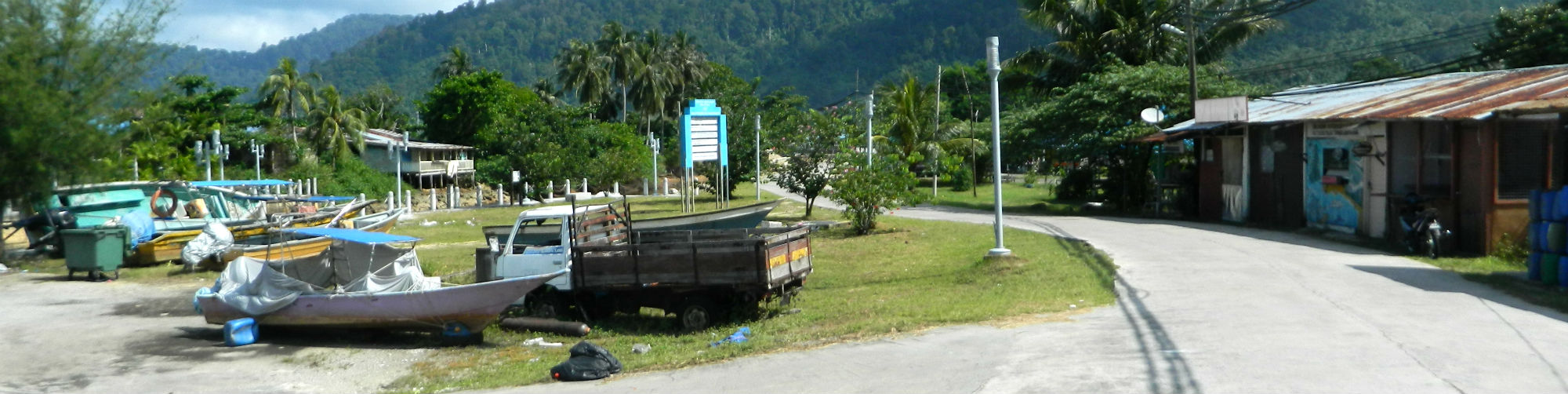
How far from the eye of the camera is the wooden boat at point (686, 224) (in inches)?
688

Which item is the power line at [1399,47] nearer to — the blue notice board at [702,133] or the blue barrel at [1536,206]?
the blue notice board at [702,133]

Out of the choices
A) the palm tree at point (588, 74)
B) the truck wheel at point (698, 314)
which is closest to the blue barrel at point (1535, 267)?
the truck wheel at point (698, 314)

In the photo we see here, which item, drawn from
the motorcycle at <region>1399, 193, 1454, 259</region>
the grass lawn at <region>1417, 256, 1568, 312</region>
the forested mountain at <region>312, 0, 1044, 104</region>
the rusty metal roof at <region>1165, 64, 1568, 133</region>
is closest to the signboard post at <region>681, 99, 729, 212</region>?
the rusty metal roof at <region>1165, 64, 1568, 133</region>

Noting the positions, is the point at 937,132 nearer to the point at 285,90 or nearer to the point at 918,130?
the point at 918,130

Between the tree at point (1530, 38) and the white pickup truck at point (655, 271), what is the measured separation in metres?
29.3

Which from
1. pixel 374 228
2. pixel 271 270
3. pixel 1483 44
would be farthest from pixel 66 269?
pixel 1483 44

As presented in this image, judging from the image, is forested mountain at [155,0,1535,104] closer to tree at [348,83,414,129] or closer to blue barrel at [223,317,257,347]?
blue barrel at [223,317,257,347]

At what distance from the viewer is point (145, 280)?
2002cm

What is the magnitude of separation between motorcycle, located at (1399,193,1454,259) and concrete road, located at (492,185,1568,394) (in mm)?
2067

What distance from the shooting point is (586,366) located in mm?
9977

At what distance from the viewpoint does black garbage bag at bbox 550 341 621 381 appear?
9.91 m

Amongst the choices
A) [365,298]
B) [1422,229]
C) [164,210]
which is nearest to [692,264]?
[365,298]

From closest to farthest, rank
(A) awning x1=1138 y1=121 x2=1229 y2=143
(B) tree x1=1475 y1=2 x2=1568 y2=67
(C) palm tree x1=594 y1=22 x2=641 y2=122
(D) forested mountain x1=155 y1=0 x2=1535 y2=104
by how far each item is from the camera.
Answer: (A) awning x1=1138 y1=121 x2=1229 y2=143 < (B) tree x1=1475 y1=2 x2=1568 y2=67 < (D) forested mountain x1=155 y1=0 x2=1535 y2=104 < (C) palm tree x1=594 y1=22 x2=641 y2=122

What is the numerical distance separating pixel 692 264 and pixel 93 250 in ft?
42.1
